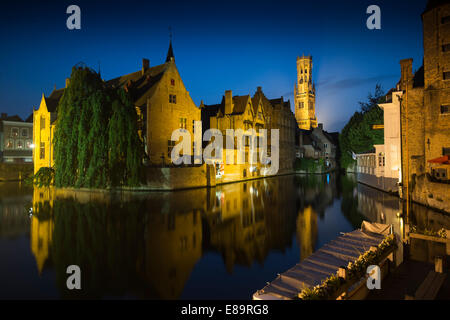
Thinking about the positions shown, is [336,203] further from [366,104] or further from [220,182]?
[366,104]

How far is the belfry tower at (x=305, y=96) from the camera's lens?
11638 centimetres

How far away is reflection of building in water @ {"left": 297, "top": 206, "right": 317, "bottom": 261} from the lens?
1139 centimetres

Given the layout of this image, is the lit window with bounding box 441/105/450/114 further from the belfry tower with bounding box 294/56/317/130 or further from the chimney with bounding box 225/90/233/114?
the belfry tower with bounding box 294/56/317/130

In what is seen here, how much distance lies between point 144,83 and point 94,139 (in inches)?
626

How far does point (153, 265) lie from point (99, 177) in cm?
1755

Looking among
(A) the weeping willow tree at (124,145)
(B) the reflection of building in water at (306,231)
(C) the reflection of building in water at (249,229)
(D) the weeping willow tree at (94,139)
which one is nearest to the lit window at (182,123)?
(A) the weeping willow tree at (124,145)

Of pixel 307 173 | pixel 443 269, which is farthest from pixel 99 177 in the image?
pixel 307 173

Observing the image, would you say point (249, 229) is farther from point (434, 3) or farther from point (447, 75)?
point (434, 3)

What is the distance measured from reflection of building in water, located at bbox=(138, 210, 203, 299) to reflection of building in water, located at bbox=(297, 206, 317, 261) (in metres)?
4.62

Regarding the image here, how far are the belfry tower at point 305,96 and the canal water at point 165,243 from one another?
327ft

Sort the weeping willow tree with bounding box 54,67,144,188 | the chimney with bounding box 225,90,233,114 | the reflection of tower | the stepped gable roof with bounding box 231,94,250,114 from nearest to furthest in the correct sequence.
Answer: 1. the reflection of tower
2. the weeping willow tree with bounding box 54,67,144,188
3. the chimney with bounding box 225,90,233,114
4. the stepped gable roof with bounding box 231,94,250,114

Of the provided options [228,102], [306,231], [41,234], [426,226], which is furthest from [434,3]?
[41,234]

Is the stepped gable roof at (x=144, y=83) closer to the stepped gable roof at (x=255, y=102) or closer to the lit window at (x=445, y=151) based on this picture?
the stepped gable roof at (x=255, y=102)

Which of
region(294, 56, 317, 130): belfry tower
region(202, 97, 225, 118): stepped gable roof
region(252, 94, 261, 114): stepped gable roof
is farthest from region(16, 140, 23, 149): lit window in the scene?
region(294, 56, 317, 130): belfry tower
